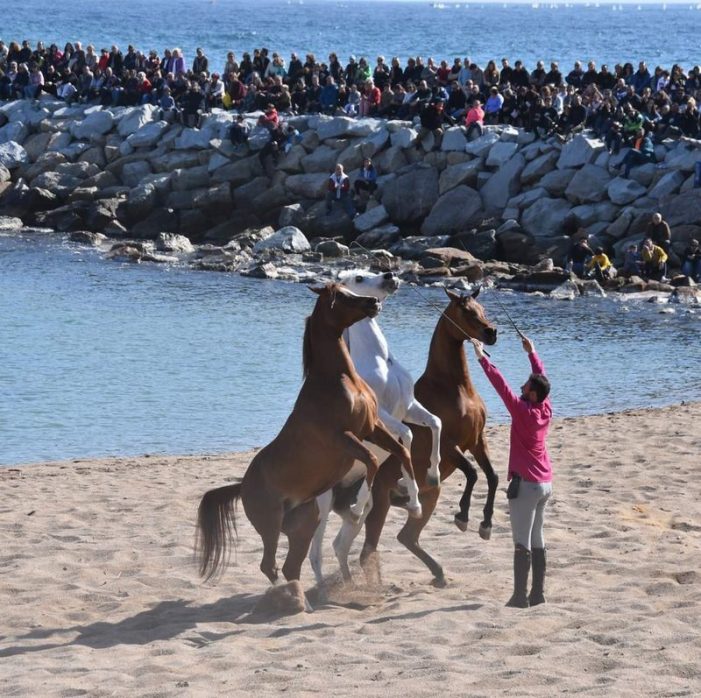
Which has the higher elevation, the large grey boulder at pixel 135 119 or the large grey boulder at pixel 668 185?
the large grey boulder at pixel 668 185

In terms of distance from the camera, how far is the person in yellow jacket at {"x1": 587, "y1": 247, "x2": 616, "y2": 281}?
27703 millimetres

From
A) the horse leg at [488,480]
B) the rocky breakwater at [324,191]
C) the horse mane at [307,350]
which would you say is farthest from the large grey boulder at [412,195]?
the horse mane at [307,350]

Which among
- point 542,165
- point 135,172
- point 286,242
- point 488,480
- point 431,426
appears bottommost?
point 286,242

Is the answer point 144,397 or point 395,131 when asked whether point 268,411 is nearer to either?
point 144,397

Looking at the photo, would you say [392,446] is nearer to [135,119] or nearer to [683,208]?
[683,208]

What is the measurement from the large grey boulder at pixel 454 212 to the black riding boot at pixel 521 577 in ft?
75.0

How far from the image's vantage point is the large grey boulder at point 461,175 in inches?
1265

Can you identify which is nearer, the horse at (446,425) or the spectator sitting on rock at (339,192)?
the horse at (446,425)

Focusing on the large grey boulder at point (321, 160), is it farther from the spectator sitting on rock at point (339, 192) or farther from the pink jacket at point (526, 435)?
the pink jacket at point (526, 435)

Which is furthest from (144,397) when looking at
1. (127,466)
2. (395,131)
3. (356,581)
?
(395,131)

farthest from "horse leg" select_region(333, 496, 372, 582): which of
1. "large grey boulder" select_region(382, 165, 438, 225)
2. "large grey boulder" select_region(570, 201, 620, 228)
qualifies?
"large grey boulder" select_region(382, 165, 438, 225)

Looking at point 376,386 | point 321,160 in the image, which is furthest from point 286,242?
point 376,386

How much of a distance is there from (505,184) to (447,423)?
22.6 meters

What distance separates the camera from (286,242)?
102ft
